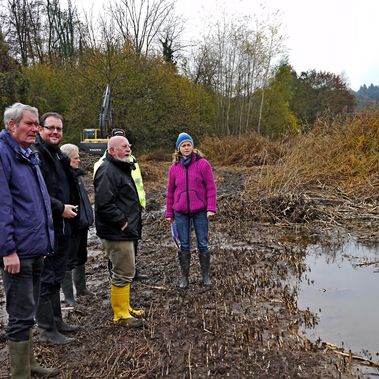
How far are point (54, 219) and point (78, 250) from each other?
1241 mm

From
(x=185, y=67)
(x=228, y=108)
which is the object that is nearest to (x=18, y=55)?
(x=185, y=67)

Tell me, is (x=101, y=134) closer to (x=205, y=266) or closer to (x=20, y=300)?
(x=205, y=266)

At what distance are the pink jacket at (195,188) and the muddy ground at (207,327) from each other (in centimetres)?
104

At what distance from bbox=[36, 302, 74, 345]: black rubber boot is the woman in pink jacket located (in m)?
1.86

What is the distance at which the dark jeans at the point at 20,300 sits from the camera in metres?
2.98

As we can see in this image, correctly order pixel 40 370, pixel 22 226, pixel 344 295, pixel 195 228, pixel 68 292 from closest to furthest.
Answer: pixel 22 226 → pixel 40 370 → pixel 68 292 → pixel 344 295 → pixel 195 228

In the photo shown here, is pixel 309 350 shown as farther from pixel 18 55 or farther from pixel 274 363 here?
pixel 18 55

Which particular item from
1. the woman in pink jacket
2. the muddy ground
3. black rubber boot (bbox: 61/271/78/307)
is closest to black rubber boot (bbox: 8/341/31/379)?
the muddy ground

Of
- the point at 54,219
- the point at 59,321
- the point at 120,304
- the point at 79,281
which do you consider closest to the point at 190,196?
the point at 120,304

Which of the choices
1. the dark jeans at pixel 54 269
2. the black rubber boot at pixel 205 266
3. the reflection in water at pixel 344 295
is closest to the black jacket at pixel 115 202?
the dark jeans at pixel 54 269

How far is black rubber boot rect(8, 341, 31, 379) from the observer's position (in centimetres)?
305

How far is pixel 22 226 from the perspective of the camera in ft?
9.72

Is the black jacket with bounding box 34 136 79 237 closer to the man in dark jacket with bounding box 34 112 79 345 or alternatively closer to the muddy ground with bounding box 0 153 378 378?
the man in dark jacket with bounding box 34 112 79 345

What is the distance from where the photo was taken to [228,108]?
1332 inches
